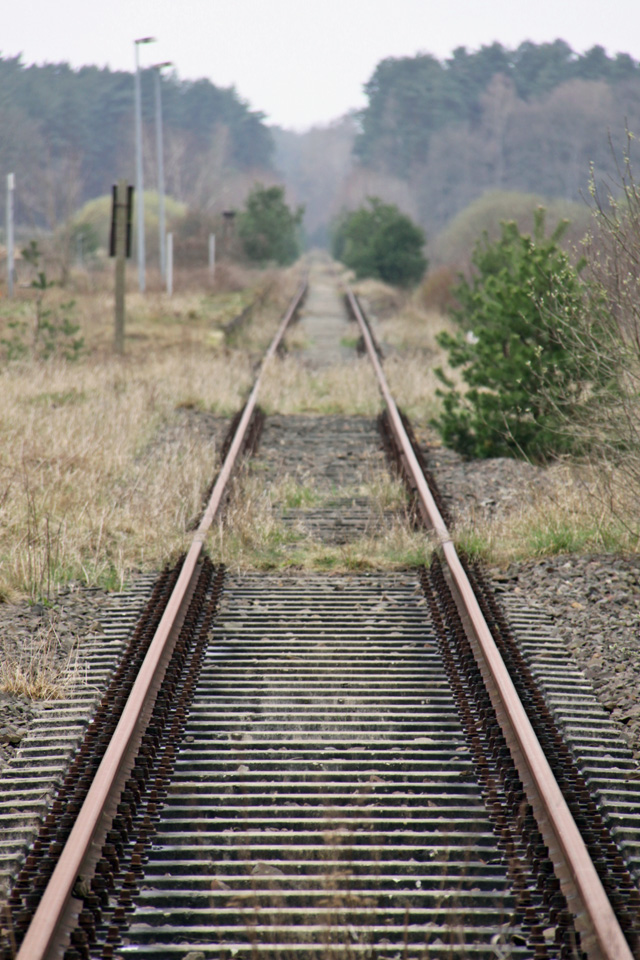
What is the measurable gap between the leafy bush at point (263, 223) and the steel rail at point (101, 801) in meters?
38.7

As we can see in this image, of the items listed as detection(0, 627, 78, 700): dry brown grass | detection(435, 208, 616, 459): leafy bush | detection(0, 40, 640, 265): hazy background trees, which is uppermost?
detection(0, 40, 640, 265): hazy background trees

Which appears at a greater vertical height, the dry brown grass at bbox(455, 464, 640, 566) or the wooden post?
the wooden post

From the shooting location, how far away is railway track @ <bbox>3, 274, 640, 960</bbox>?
2803mm

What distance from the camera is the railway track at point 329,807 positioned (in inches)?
110

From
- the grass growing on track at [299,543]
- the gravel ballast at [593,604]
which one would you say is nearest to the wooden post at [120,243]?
the grass growing on track at [299,543]

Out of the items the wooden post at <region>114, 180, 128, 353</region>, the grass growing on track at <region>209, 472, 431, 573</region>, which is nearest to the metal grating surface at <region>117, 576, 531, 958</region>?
the grass growing on track at <region>209, 472, 431, 573</region>

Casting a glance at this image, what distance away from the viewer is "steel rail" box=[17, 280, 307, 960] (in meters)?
2.61

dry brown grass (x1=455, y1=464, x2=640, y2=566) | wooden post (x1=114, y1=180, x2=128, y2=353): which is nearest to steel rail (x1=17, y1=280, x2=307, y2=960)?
dry brown grass (x1=455, y1=464, x2=640, y2=566)

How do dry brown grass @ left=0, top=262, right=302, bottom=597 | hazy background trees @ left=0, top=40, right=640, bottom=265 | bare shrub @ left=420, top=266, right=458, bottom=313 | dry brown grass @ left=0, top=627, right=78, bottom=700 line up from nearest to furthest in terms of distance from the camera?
dry brown grass @ left=0, top=627, right=78, bottom=700
dry brown grass @ left=0, top=262, right=302, bottom=597
bare shrub @ left=420, top=266, right=458, bottom=313
hazy background trees @ left=0, top=40, right=640, bottom=265

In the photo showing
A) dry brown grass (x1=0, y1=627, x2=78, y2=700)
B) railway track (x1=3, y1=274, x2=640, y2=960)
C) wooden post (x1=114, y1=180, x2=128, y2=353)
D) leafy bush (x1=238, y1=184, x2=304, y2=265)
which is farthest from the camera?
leafy bush (x1=238, y1=184, x2=304, y2=265)

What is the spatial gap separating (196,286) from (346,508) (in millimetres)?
24137

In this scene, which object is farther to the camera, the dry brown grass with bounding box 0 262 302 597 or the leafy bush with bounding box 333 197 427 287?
the leafy bush with bounding box 333 197 427 287

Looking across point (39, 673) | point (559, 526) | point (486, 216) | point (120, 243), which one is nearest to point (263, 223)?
point (486, 216)

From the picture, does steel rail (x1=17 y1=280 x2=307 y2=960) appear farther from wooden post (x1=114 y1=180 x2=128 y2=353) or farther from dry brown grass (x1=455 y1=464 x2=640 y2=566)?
wooden post (x1=114 y1=180 x2=128 y2=353)
